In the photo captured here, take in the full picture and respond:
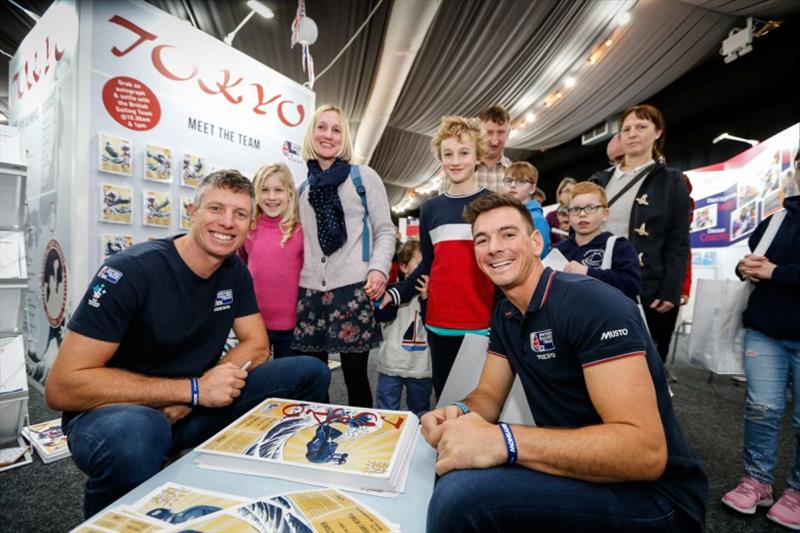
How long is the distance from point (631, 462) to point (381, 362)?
5.68 feet

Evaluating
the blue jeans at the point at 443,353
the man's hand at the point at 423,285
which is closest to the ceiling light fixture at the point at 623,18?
the man's hand at the point at 423,285

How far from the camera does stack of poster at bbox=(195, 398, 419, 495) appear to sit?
2.45ft

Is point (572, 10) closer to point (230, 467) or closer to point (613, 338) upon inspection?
point (613, 338)

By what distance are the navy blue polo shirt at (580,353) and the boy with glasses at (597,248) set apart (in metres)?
0.68

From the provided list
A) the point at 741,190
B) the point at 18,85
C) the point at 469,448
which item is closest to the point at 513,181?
the point at 469,448

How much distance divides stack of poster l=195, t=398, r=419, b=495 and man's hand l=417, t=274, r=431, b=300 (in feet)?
2.99

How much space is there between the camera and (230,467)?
2.62 feet

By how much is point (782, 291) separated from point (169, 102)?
11.9ft

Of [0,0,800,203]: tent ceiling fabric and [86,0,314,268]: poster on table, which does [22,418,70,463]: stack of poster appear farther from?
[0,0,800,203]: tent ceiling fabric

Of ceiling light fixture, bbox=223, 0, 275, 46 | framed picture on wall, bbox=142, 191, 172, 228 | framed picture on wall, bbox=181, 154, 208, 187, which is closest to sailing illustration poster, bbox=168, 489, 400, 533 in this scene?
framed picture on wall, bbox=142, 191, 172, 228

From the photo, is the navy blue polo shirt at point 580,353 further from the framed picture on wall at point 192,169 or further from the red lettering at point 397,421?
the framed picture on wall at point 192,169

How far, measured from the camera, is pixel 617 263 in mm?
1669

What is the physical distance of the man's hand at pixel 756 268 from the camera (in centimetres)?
163

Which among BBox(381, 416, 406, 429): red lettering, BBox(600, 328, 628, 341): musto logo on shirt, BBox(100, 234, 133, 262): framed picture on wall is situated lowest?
BBox(381, 416, 406, 429): red lettering
